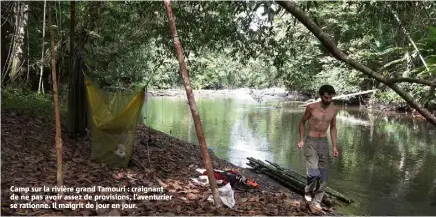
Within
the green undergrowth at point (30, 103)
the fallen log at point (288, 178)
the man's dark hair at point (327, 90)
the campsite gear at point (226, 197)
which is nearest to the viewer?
the campsite gear at point (226, 197)

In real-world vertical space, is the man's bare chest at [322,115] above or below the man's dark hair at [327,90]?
below

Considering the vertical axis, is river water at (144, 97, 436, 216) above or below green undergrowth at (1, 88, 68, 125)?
below

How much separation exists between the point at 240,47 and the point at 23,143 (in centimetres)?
407

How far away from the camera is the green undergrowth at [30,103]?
7.78 m

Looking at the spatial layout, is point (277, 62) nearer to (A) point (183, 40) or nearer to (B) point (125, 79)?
(A) point (183, 40)

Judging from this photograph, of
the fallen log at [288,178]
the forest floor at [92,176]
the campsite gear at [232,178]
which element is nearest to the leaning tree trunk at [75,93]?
the forest floor at [92,176]

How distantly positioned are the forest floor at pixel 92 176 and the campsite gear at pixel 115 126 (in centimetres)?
19

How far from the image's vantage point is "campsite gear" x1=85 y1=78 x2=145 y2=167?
20.0 feet

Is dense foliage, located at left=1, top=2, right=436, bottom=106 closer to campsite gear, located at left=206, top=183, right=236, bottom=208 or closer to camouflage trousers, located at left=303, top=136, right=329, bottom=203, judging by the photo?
camouflage trousers, located at left=303, top=136, right=329, bottom=203

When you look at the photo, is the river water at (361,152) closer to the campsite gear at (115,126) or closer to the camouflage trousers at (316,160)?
the camouflage trousers at (316,160)

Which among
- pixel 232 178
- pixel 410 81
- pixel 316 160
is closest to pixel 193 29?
pixel 232 178

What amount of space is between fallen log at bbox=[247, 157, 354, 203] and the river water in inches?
12.4

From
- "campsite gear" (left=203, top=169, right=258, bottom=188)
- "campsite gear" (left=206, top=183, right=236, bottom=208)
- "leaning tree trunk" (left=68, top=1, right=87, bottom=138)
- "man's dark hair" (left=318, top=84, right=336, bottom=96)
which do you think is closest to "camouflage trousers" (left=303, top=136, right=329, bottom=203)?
"man's dark hair" (left=318, top=84, right=336, bottom=96)

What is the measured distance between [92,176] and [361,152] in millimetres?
10964
